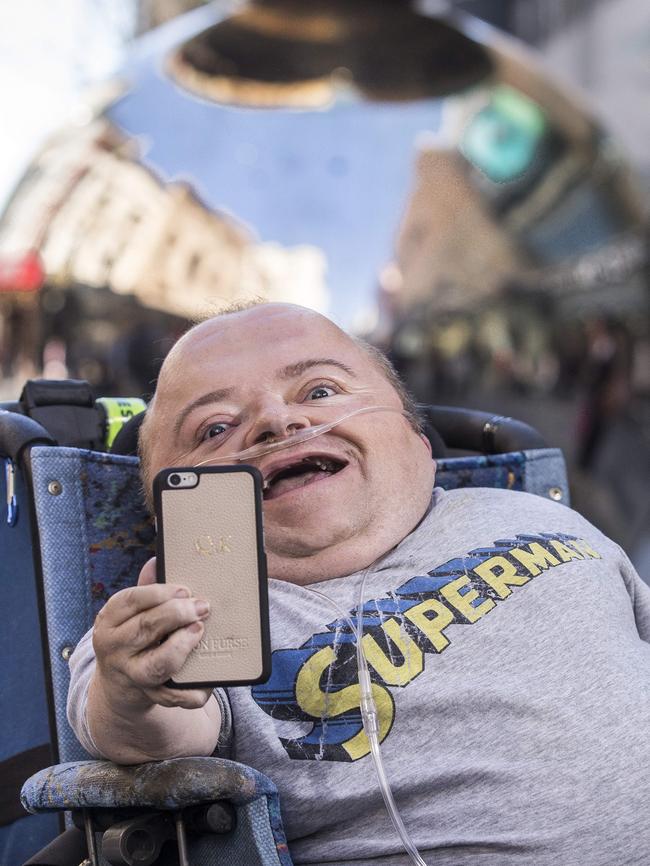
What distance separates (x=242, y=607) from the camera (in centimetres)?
114

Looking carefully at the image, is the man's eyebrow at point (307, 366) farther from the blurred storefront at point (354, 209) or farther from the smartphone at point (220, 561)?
the blurred storefront at point (354, 209)

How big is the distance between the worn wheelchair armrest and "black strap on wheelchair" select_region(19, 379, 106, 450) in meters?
0.88

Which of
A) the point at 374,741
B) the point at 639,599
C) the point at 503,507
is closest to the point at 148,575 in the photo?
the point at 374,741

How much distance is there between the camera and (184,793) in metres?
1.27

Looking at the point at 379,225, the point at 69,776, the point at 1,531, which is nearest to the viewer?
the point at 69,776

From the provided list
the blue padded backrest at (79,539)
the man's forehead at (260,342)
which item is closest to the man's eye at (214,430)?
the man's forehead at (260,342)

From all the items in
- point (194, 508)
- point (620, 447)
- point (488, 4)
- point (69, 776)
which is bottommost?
point (620, 447)

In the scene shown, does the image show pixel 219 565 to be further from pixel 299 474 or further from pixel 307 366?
pixel 307 366

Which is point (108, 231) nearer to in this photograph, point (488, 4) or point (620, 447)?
point (620, 447)

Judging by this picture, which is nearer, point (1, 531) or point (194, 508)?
point (194, 508)

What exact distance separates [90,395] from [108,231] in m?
4.02

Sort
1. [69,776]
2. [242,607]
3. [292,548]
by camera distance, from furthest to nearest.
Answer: [292,548]
[69,776]
[242,607]

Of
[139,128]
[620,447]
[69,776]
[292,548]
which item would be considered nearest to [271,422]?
[292,548]

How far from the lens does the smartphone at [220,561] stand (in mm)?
1107
